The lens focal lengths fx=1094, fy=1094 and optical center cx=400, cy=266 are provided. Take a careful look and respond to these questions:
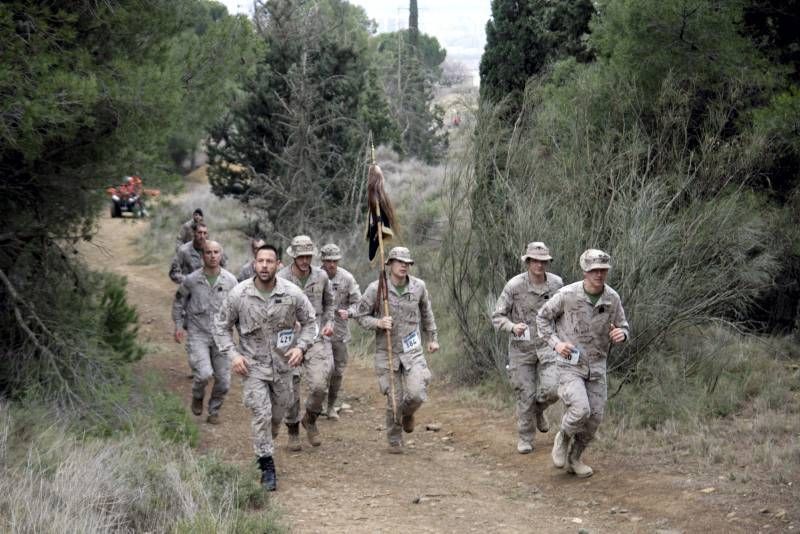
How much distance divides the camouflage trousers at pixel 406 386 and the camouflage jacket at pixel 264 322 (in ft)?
5.09

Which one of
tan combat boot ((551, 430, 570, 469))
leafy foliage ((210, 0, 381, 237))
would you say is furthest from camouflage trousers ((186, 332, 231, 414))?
leafy foliage ((210, 0, 381, 237))

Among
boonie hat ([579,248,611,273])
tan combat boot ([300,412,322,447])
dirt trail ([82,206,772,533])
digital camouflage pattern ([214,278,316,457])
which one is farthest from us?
tan combat boot ([300,412,322,447])

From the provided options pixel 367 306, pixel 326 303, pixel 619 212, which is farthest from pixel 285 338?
pixel 619 212

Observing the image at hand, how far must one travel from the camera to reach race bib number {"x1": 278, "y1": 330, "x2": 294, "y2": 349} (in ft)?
32.8

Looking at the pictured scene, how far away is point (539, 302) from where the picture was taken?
1125 cm

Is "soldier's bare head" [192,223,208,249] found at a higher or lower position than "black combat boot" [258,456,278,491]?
higher

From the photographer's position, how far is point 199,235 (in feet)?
46.2

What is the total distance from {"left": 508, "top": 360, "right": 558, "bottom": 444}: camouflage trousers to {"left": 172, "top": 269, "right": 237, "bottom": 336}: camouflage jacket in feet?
11.7

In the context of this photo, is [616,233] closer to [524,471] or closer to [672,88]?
[672,88]

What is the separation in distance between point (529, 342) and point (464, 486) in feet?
5.89

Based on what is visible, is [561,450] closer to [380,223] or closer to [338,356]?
[380,223]

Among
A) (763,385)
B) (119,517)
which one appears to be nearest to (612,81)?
(763,385)

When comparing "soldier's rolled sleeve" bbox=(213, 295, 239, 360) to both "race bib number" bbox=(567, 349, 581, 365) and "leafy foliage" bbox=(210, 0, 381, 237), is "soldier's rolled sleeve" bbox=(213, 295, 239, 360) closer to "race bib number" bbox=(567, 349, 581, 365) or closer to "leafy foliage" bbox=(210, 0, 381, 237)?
"race bib number" bbox=(567, 349, 581, 365)

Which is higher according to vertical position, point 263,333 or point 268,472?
point 263,333
